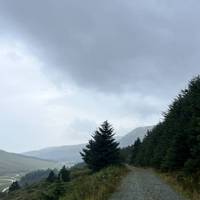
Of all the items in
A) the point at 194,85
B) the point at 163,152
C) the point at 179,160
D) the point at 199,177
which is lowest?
the point at 199,177

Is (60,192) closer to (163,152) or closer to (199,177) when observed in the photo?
(199,177)

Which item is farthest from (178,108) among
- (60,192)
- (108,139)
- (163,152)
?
(60,192)

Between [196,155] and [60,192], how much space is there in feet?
39.3

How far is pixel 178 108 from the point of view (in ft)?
176

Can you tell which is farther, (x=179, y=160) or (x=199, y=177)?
(x=179, y=160)

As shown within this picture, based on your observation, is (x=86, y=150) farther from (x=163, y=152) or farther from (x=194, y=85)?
(x=194, y=85)

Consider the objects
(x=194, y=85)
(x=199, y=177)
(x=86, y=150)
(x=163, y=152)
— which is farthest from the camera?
(x=86, y=150)

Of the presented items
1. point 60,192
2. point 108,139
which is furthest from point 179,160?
point 108,139

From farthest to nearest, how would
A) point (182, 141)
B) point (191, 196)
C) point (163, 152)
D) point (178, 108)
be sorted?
point (178, 108)
point (163, 152)
point (182, 141)
point (191, 196)

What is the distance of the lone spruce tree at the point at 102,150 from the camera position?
214ft

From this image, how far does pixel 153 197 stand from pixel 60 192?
14.8 m

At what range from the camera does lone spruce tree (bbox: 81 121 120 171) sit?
6538 centimetres

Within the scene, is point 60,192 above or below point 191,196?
above

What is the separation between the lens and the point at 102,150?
216 ft
